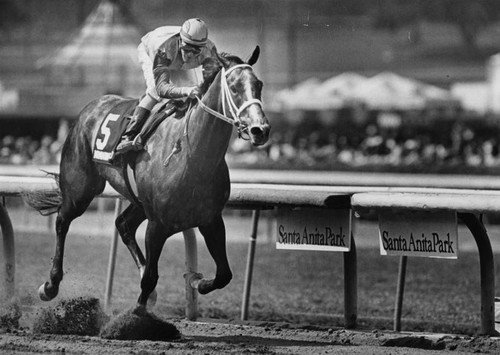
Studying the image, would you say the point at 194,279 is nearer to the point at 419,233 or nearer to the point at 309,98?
the point at 419,233

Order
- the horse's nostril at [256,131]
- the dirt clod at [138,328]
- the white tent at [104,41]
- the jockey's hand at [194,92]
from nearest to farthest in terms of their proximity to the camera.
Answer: the horse's nostril at [256,131]
the jockey's hand at [194,92]
the dirt clod at [138,328]
the white tent at [104,41]

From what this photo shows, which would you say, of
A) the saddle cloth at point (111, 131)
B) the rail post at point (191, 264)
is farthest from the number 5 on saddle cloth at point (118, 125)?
the rail post at point (191, 264)

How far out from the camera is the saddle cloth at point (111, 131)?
6.96 metres

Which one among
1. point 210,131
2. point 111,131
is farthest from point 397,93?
point 210,131

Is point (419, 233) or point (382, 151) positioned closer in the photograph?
point (419, 233)

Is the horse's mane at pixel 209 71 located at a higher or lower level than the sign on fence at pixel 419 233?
higher

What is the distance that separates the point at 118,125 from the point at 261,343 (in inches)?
61.5

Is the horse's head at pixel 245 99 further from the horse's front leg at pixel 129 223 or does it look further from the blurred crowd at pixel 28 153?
the blurred crowd at pixel 28 153

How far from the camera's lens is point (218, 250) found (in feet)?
21.9

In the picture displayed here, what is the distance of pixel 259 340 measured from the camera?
6.71m

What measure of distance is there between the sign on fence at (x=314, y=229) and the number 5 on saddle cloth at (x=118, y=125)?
111 cm

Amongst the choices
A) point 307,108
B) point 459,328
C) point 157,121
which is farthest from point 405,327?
point 307,108

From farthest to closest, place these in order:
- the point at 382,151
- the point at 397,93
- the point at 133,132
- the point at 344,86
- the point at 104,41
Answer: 1. the point at 344,86
2. the point at 397,93
3. the point at 104,41
4. the point at 382,151
5. the point at 133,132

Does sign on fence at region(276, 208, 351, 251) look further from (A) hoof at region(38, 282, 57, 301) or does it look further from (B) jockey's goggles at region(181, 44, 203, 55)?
(A) hoof at region(38, 282, 57, 301)
